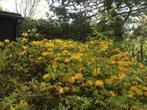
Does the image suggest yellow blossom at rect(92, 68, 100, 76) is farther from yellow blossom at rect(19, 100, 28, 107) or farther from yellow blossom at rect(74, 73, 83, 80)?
yellow blossom at rect(19, 100, 28, 107)

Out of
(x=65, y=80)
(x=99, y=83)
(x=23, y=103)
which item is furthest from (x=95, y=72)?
(x=23, y=103)

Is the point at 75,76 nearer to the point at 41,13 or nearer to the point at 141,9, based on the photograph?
the point at 141,9

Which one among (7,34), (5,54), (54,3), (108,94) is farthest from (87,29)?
(108,94)

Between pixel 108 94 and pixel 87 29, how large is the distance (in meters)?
15.0

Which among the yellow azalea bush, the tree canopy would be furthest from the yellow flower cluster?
the tree canopy

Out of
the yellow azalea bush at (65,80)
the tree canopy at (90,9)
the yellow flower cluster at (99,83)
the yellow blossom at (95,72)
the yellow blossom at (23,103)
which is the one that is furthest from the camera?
the tree canopy at (90,9)

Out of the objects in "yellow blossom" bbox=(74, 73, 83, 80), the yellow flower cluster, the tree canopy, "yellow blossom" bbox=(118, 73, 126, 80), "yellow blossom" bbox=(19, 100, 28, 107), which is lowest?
"yellow blossom" bbox=(19, 100, 28, 107)

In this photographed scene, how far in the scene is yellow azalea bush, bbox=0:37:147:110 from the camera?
754 cm

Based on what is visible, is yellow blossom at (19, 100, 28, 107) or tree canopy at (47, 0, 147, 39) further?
tree canopy at (47, 0, 147, 39)

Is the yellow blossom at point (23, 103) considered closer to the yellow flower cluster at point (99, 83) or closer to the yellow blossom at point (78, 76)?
the yellow blossom at point (78, 76)

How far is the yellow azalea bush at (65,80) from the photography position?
7535 millimetres

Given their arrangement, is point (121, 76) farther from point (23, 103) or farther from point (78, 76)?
point (23, 103)

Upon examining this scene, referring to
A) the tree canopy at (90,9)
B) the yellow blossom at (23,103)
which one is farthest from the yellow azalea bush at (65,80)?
the tree canopy at (90,9)

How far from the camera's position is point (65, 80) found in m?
8.14
